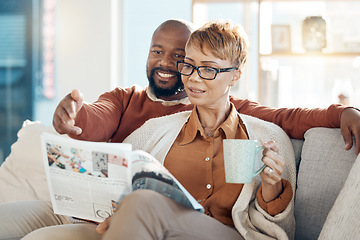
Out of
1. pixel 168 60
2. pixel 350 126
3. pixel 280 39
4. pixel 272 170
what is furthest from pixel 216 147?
pixel 280 39

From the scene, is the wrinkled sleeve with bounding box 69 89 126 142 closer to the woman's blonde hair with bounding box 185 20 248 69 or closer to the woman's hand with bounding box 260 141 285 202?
the woman's blonde hair with bounding box 185 20 248 69

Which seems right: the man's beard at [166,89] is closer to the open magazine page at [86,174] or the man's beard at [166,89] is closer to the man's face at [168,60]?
the man's face at [168,60]

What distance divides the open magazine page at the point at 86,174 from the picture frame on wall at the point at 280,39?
3.12 m

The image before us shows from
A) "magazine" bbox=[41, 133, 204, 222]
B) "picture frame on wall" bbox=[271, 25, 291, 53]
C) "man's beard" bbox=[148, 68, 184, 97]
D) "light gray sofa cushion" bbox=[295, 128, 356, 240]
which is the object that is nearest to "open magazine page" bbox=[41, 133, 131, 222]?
"magazine" bbox=[41, 133, 204, 222]

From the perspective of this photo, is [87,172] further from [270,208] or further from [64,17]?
[64,17]

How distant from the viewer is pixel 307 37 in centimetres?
418

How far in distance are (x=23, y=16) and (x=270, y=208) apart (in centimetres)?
431

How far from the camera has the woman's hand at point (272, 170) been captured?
1370mm

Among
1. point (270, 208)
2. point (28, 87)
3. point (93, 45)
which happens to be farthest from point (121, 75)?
point (270, 208)

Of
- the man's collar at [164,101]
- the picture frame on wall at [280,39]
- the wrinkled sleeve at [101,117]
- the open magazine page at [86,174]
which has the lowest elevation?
the open magazine page at [86,174]

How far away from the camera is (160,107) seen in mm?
2109

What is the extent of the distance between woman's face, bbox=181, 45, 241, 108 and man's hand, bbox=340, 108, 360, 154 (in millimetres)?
406

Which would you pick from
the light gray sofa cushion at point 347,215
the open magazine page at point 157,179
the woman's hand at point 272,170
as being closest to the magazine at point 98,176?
the open magazine page at point 157,179

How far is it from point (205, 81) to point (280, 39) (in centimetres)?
273
